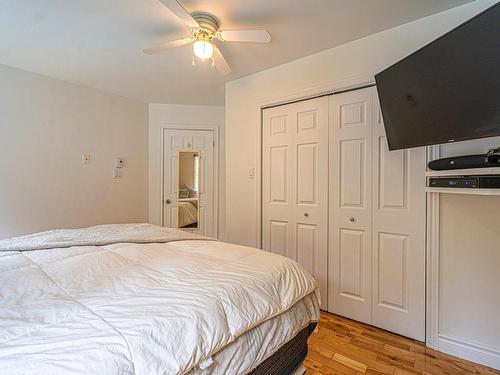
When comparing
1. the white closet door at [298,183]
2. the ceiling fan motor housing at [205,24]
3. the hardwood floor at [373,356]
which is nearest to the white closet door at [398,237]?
the hardwood floor at [373,356]

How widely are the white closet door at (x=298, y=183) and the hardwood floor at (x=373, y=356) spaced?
1.40 ft

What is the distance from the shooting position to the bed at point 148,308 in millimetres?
698

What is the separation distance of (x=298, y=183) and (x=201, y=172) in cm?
180

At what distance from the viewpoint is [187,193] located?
385 cm

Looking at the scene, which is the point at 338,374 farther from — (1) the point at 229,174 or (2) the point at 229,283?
(1) the point at 229,174

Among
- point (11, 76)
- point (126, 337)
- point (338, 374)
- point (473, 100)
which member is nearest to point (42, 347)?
point (126, 337)

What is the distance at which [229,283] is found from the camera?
109 cm

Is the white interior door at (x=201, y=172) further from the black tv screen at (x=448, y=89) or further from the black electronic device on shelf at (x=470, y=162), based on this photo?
the black electronic device on shelf at (x=470, y=162)

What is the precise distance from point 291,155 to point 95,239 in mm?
1794

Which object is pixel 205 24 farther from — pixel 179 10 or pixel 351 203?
pixel 351 203

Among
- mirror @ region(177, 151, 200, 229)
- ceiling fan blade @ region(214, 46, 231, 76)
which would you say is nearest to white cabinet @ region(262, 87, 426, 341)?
A: ceiling fan blade @ region(214, 46, 231, 76)

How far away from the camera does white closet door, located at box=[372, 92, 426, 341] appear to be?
6.23 feet

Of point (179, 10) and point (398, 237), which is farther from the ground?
point (179, 10)

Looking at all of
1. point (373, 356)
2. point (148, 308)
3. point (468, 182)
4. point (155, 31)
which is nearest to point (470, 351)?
point (373, 356)
